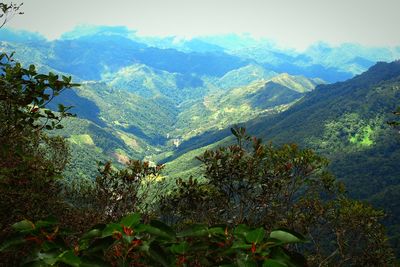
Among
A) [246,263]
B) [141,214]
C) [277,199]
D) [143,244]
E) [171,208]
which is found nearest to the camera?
[246,263]

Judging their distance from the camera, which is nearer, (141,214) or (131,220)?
(131,220)

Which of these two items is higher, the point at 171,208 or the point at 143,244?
the point at 143,244

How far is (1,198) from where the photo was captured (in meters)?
9.82

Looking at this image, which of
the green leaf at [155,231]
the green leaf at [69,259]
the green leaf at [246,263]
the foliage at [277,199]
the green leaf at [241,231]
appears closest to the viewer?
the green leaf at [69,259]

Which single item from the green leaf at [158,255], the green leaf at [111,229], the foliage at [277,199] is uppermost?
the green leaf at [111,229]

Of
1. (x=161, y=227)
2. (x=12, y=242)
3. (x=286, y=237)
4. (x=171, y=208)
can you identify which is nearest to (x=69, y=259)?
(x=12, y=242)

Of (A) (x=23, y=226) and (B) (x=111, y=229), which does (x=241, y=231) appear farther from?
(A) (x=23, y=226)

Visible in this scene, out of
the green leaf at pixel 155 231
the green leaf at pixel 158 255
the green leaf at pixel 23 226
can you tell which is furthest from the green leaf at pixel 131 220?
the green leaf at pixel 23 226

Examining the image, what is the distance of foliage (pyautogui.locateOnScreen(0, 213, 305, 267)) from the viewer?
2.76 m

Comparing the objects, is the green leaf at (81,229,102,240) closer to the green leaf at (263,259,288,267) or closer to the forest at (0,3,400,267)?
the forest at (0,3,400,267)

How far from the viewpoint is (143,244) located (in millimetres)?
2959

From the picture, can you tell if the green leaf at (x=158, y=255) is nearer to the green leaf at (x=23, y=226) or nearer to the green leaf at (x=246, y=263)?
the green leaf at (x=246, y=263)

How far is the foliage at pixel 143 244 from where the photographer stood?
9.06ft

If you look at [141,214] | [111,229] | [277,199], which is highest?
[111,229]
